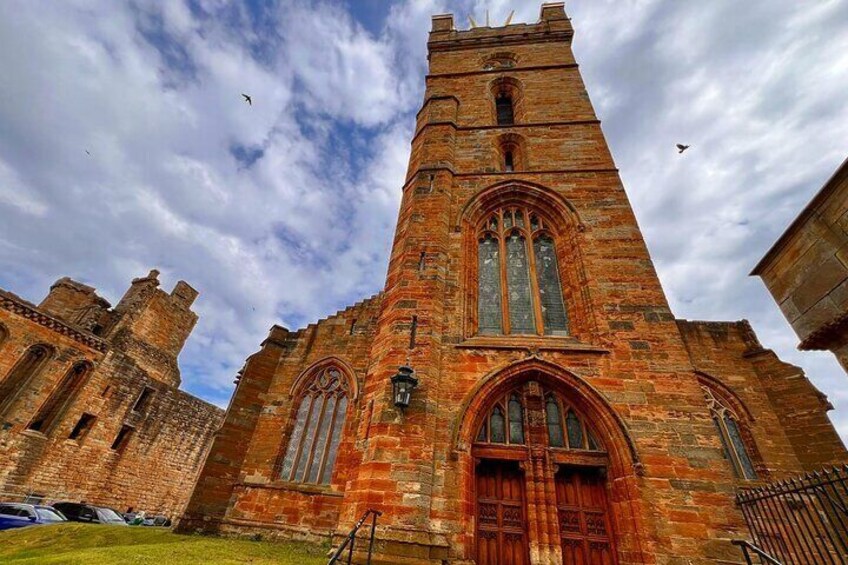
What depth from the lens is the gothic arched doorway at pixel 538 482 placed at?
608 cm

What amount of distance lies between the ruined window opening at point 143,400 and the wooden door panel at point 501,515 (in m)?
21.7

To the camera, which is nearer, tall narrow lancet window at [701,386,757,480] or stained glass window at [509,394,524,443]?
stained glass window at [509,394,524,443]

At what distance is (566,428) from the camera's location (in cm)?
704

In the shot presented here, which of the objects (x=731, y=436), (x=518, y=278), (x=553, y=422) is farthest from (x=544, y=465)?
(x=731, y=436)

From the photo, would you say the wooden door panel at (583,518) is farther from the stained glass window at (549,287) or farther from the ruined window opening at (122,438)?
the ruined window opening at (122,438)

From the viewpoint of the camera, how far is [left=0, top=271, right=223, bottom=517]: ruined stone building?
15555mm

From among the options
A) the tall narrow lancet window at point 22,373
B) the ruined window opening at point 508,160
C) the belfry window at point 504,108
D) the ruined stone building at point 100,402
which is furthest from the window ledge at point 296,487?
the belfry window at point 504,108

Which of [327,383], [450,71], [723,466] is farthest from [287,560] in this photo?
[450,71]

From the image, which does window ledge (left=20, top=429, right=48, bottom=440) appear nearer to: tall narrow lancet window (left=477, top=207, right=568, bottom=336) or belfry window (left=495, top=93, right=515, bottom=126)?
tall narrow lancet window (left=477, top=207, right=568, bottom=336)

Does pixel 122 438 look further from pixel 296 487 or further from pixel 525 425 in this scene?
pixel 525 425

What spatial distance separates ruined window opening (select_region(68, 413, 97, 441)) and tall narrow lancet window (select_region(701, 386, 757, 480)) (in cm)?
2560

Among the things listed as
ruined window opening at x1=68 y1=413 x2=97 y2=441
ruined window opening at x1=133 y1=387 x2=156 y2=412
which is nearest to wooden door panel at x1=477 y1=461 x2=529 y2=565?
ruined window opening at x1=68 y1=413 x2=97 y2=441

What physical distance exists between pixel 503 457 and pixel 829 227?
21.3 ft

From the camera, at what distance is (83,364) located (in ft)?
59.3
